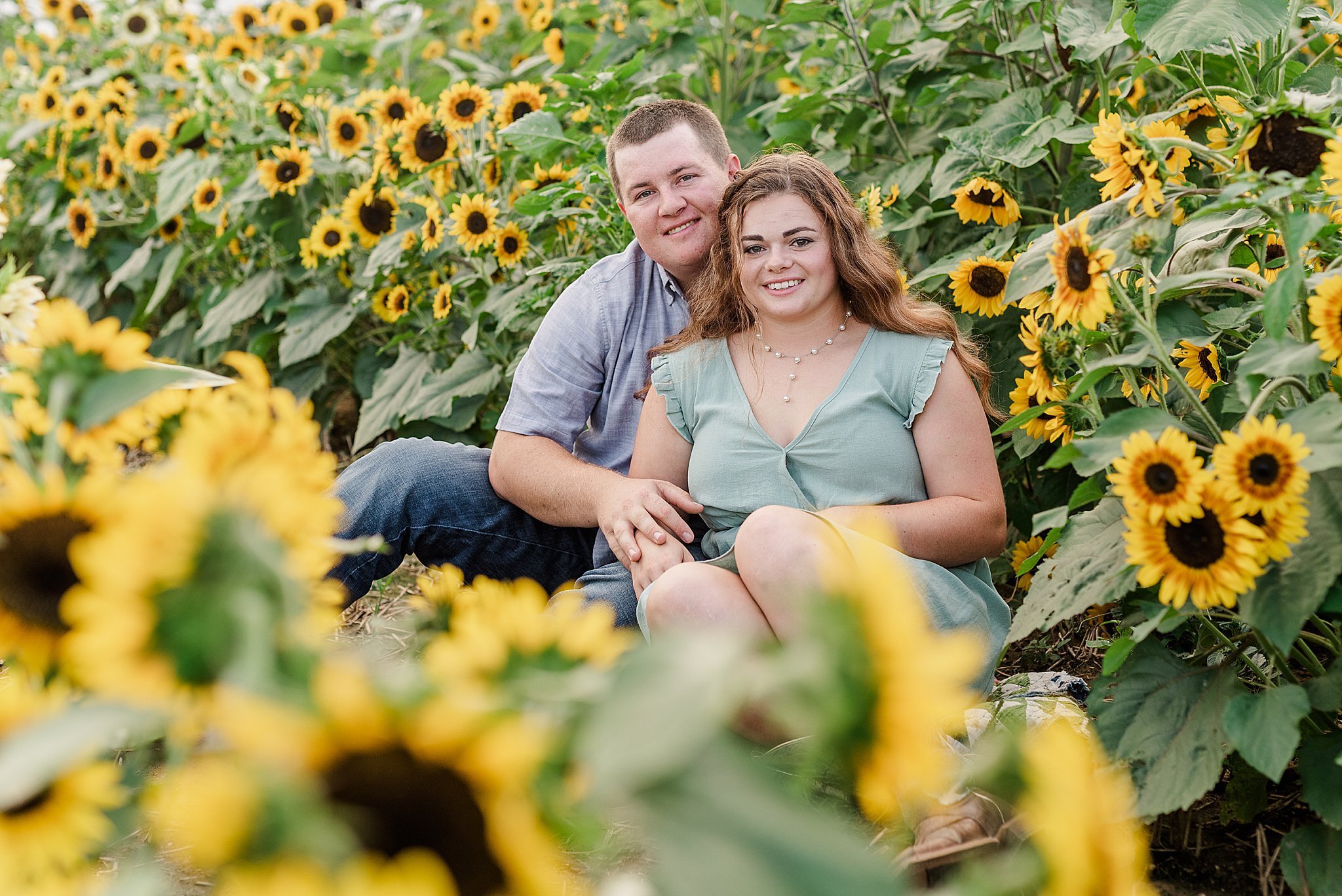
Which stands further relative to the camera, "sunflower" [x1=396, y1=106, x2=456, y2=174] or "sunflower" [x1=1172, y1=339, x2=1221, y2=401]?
"sunflower" [x1=396, y1=106, x2=456, y2=174]

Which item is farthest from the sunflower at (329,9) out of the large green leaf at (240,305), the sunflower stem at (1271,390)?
the sunflower stem at (1271,390)

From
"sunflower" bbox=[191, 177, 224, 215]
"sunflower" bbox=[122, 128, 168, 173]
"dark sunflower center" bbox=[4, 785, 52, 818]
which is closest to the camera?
"dark sunflower center" bbox=[4, 785, 52, 818]

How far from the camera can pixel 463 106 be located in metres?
2.84

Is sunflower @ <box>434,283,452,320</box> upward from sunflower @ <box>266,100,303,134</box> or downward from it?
downward

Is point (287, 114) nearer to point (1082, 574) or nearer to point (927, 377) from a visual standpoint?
point (927, 377)

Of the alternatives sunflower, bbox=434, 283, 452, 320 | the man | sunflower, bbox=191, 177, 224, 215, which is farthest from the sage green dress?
sunflower, bbox=191, 177, 224, 215

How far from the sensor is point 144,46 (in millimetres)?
4617

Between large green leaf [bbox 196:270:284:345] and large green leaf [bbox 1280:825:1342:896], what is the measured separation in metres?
2.99

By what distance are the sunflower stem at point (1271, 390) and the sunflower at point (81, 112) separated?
392cm

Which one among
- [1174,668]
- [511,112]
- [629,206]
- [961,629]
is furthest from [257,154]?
[1174,668]

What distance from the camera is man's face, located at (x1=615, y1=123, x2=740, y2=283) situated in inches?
82.4

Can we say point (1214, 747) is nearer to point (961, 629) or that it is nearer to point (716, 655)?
point (961, 629)

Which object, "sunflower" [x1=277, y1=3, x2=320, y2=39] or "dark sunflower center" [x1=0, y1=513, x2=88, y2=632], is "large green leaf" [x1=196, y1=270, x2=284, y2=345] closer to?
"sunflower" [x1=277, y1=3, x2=320, y2=39]

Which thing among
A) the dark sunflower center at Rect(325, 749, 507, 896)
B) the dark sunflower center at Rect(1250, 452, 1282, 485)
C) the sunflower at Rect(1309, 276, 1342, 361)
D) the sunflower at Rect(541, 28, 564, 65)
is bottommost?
the dark sunflower center at Rect(1250, 452, 1282, 485)
